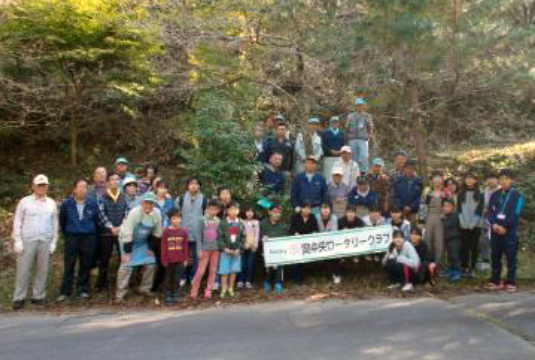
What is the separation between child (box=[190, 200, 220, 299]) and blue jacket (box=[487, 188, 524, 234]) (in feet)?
16.3

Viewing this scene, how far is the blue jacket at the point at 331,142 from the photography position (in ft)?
40.3

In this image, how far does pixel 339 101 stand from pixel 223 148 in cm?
546

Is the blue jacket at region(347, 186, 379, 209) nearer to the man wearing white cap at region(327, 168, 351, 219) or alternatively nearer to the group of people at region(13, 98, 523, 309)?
the group of people at region(13, 98, 523, 309)

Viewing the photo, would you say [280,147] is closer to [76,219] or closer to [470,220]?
[470,220]

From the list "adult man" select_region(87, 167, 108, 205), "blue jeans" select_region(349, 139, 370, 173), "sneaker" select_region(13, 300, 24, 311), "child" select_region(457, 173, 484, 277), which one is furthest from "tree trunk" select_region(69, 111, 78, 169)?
"child" select_region(457, 173, 484, 277)

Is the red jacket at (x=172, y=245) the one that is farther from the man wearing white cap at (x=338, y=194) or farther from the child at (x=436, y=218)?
the child at (x=436, y=218)

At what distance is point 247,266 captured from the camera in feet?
31.6

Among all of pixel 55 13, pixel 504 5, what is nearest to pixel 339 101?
pixel 504 5

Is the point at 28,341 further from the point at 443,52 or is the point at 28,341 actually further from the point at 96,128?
the point at 96,128

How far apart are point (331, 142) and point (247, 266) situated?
4.08 metres

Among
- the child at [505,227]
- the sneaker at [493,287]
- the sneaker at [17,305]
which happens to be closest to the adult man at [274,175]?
the child at [505,227]

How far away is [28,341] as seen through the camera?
6926mm

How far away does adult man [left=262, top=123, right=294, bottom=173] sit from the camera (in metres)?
11.5

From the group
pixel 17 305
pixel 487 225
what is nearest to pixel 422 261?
pixel 487 225
